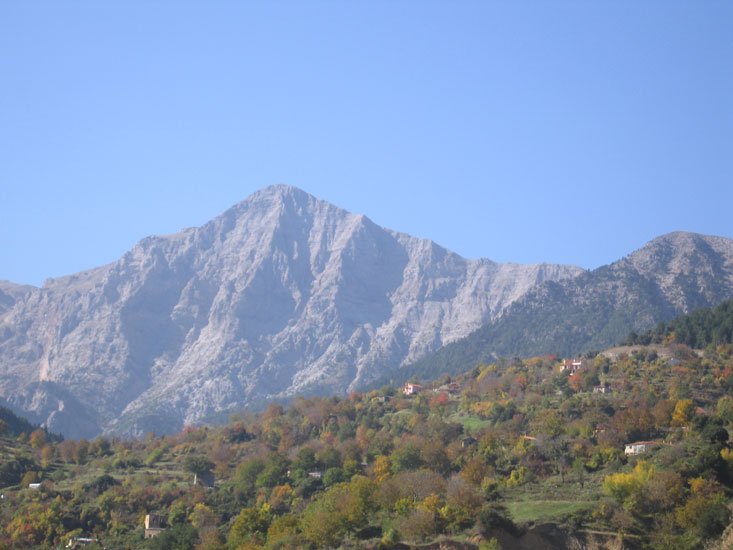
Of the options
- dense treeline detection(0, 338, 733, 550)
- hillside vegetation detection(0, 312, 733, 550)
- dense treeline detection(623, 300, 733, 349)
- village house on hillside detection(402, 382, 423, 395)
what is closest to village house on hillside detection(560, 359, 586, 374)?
hillside vegetation detection(0, 312, 733, 550)

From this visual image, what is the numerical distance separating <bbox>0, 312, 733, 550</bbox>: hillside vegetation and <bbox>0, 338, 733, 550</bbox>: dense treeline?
0.22 meters

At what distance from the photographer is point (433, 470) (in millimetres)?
92688

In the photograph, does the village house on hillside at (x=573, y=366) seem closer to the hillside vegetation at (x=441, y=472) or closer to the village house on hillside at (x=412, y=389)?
the hillside vegetation at (x=441, y=472)

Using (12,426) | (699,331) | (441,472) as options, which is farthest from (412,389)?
(12,426)

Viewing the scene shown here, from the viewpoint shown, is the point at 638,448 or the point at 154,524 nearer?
the point at 638,448

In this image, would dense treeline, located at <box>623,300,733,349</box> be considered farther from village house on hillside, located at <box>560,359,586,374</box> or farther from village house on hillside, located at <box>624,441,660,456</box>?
village house on hillside, located at <box>624,441,660,456</box>

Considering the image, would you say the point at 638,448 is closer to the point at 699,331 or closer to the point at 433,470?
the point at 433,470

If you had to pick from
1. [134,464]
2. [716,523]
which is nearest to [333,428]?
[134,464]

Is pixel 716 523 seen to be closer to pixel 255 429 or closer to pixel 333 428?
pixel 333 428

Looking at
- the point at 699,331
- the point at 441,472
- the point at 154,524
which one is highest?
the point at 699,331

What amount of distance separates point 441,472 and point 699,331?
62.5 m

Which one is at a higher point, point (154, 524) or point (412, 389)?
point (412, 389)

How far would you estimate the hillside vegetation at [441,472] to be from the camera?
6556 cm

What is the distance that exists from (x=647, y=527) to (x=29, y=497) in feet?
224
